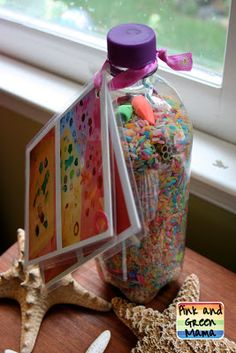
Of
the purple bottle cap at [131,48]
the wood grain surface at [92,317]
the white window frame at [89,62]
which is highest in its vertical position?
the purple bottle cap at [131,48]

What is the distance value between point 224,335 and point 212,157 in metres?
0.26

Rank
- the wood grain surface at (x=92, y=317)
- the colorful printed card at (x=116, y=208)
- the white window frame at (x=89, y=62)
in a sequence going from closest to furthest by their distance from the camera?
1. the colorful printed card at (x=116, y=208)
2. the wood grain surface at (x=92, y=317)
3. the white window frame at (x=89, y=62)

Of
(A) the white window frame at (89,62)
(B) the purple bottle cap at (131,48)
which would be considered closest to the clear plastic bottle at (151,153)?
(B) the purple bottle cap at (131,48)

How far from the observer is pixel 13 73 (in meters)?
0.92

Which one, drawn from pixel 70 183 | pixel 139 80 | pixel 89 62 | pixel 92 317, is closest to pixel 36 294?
pixel 92 317

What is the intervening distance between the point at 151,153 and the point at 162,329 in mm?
227

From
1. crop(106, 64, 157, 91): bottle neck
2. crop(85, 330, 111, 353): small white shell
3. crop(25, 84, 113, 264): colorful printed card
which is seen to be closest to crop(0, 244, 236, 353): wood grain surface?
crop(85, 330, 111, 353): small white shell

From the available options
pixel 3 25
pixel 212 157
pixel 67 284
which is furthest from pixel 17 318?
pixel 3 25

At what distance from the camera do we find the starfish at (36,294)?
637 mm

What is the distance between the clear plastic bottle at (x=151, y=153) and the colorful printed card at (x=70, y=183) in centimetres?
3

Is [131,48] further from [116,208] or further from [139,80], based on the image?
[116,208]

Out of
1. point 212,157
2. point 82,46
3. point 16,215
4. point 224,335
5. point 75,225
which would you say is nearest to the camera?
point 75,225

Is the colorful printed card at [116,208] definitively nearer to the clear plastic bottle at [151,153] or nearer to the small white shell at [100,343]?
the clear plastic bottle at [151,153]

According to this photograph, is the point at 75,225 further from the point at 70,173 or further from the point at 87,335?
the point at 87,335
